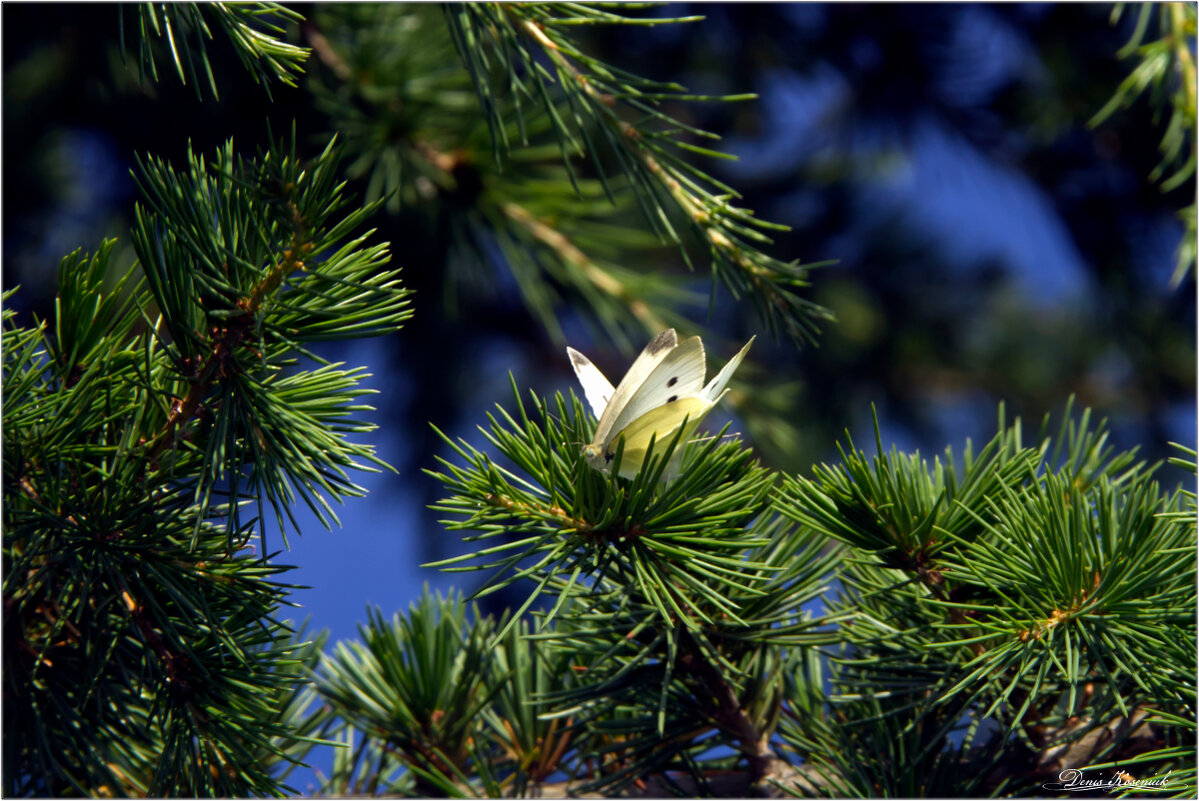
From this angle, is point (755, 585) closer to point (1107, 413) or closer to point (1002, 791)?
point (1002, 791)

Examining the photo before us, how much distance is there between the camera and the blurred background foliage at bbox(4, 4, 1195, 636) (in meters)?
0.69

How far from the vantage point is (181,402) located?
0.33 meters

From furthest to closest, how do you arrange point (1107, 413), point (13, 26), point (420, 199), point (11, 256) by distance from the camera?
point (1107, 413), point (11, 256), point (13, 26), point (420, 199)

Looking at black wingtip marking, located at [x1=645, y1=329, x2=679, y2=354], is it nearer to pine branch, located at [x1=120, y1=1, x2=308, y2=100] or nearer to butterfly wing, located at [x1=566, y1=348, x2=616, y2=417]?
butterfly wing, located at [x1=566, y1=348, x2=616, y2=417]

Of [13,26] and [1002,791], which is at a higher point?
[13,26]

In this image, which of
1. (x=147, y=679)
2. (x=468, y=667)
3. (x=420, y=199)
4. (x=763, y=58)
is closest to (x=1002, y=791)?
(x=468, y=667)

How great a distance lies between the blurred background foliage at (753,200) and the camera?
0.69 metres

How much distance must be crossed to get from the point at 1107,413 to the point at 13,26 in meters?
2.00

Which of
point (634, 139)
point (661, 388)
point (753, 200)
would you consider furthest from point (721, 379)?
point (753, 200)

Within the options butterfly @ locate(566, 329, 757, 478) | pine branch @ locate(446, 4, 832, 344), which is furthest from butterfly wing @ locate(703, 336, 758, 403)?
pine branch @ locate(446, 4, 832, 344)

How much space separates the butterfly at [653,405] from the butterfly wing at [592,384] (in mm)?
23

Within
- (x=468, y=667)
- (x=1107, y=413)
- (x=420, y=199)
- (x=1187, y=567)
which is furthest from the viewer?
(x=1107, y=413)

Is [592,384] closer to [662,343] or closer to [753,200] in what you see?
[662,343]

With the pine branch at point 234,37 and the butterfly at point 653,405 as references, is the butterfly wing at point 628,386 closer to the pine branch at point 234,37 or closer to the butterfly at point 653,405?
the butterfly at point 653,405
